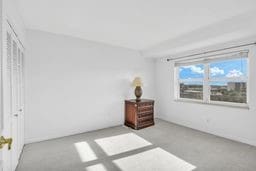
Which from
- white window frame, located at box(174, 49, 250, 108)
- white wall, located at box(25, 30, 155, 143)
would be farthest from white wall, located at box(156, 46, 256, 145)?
white wall, located at box(25, 30, 155, 143)

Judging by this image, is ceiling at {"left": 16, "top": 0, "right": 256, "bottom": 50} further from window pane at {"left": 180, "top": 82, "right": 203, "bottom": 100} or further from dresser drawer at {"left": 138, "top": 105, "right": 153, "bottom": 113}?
dresser drawer at {"left": 138, "top": 105, "right": 153, "bottom": 113}

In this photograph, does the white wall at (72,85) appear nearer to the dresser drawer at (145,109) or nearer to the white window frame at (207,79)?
the dresser drawer at (145,109)

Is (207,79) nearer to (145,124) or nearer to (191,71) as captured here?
(191,71)

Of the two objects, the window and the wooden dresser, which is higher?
the window

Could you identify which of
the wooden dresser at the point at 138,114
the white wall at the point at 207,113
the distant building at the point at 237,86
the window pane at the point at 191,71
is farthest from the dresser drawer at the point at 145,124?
the distant building at the point at 237,86

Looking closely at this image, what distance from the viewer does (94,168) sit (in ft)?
6.73

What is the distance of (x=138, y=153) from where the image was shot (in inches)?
97.4

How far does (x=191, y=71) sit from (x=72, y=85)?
3175 mm

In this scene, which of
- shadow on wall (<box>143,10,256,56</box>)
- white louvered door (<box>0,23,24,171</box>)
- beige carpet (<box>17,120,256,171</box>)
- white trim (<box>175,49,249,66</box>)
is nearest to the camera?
white louvered door (<box>0,23,24,171</box>)

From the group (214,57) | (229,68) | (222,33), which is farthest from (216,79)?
(222,33)

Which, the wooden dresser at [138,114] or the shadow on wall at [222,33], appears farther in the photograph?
the wooden dresser at [138,114]

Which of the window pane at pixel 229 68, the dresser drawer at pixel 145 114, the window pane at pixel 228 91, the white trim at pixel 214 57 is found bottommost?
the dresser drawer at pixel 145 114

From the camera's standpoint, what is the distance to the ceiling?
1.95 metres

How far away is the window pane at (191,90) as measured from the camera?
3.82 metres
